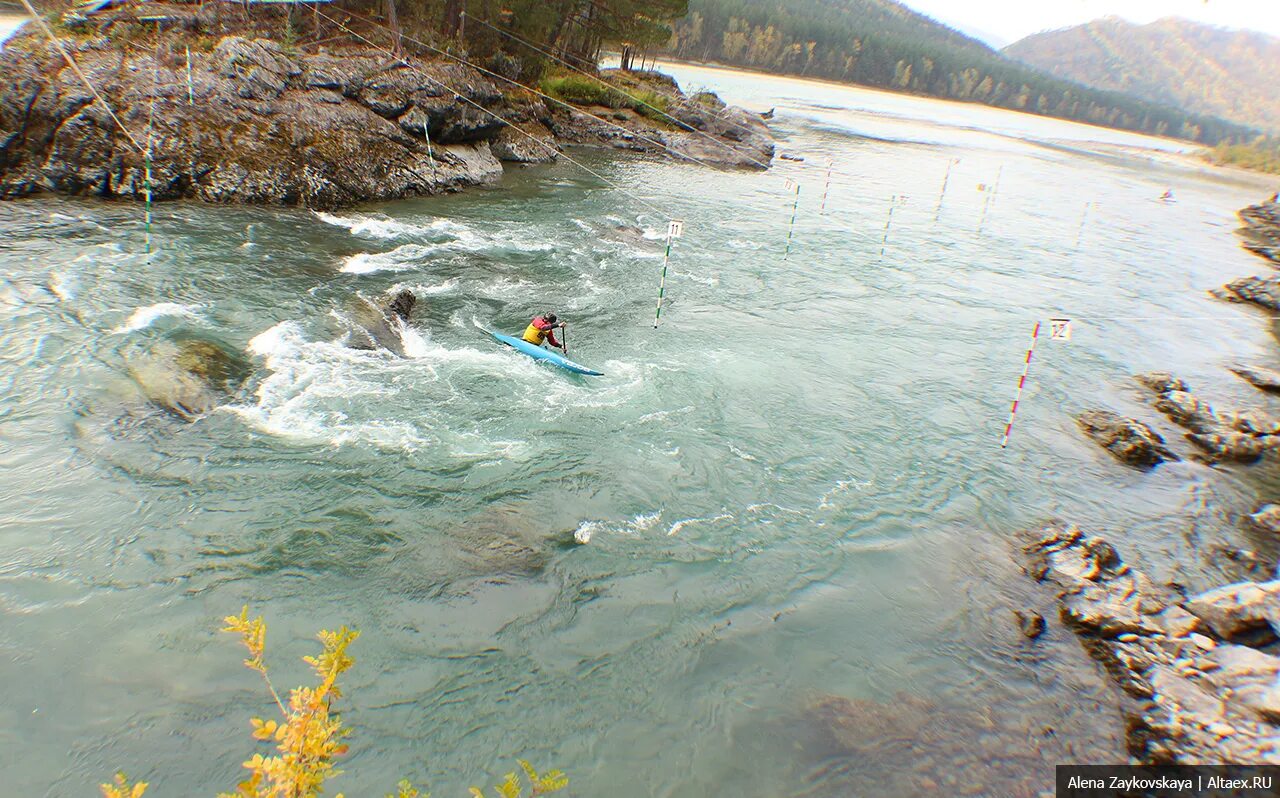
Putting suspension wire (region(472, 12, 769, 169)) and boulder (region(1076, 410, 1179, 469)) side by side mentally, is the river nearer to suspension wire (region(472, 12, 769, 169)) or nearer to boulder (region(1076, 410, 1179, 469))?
boulder (region(1076, 410, 1179, 469))

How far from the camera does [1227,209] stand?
49.8 m

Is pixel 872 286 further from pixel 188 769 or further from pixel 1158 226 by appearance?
pixel 1158 226

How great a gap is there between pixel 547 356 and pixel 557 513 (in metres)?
4.96

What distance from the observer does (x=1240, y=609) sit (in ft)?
29.6

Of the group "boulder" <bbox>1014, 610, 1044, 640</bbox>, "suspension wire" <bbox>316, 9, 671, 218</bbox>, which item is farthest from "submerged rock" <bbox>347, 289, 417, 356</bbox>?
"suspension wire" <bbox>316, 9, 671, 218</bbox>

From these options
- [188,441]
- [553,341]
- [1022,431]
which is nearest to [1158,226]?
[1022,431]

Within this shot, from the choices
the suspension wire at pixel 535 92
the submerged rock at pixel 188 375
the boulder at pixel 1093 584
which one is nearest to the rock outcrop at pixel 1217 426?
the boulder at pixel 1093 584

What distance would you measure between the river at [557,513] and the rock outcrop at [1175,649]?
42 centimetres

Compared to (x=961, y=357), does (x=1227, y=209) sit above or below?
above

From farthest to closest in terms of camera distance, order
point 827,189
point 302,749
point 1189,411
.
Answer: point 827,189
point 1189,411
point 302,749

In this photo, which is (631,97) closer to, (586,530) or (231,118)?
(231,118)

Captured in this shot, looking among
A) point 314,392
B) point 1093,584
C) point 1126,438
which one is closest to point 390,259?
point 314,392

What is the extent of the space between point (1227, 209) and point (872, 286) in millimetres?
45116

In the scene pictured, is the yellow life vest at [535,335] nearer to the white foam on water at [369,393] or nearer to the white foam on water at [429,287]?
the white foam on water at [369,393]
